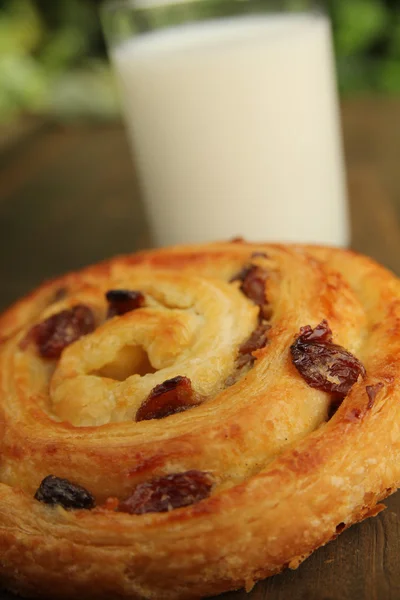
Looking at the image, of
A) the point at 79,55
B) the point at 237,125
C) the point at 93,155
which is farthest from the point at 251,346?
the point at 79,55

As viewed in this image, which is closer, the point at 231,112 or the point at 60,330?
the point at 60,330

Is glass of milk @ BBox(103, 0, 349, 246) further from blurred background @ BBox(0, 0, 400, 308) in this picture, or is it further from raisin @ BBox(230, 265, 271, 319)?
raisin @ BBox(230, 265, 271, 319)

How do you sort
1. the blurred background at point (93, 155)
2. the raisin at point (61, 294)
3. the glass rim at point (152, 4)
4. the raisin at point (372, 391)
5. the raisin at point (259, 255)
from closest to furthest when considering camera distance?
the raisin at point (372, 391), the raisin at point (259, 255), the raisin at point (61, 294), the glass rim at point (152, 4), the blurred background at point (93, 155)

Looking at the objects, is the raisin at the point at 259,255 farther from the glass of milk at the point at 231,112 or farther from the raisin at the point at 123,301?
the glass of milk at the point at 231,112

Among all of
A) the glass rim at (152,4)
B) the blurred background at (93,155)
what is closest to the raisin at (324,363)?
the blurred background at (93,155)

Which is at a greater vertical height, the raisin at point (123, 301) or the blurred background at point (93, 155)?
the raisin at point (123, 301)

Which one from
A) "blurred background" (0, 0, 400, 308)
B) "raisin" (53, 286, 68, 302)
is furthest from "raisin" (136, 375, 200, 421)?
"blurred background" (0, 0, 400, 308)

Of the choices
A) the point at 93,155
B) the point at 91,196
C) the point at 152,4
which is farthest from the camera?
the point at 93,155

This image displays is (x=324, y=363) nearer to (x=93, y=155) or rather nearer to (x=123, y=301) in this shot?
(x=123, y=301)

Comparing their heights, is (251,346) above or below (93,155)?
above

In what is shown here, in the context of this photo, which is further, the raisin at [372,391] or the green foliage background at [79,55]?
the green foliage background at [79,55]
